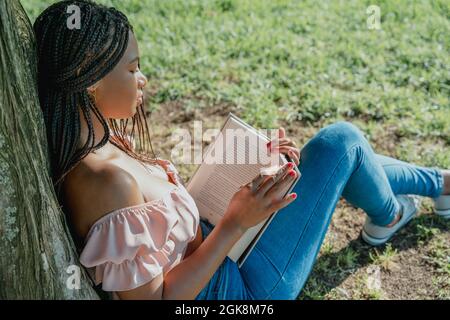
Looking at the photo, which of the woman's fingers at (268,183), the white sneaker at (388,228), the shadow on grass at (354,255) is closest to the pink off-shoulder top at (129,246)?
the woman's fingers at (268,183)

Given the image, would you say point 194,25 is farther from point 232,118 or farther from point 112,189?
point 112,189

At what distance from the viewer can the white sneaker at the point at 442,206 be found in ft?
10.7

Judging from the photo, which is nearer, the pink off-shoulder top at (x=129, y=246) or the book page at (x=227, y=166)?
the pink off-shoulder top at (x=129, y=246)

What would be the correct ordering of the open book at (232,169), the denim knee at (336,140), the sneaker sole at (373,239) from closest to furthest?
the open book at (232,169), the denim knee at (336,140), the sneaker sole at (373,239)

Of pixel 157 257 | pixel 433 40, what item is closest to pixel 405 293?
pixel 157 257

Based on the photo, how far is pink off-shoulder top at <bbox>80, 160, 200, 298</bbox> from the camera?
1.95 m

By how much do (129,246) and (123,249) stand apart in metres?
0.02

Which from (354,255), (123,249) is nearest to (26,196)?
(123,249)

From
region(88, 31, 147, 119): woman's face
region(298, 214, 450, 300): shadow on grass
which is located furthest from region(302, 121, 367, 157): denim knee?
region(88, 31, 147, 119): woman's face

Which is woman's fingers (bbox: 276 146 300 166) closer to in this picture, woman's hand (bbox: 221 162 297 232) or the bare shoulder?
woman's hand (bbox: 221 162 297 232)

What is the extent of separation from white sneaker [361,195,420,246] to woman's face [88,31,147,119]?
157 centimetres

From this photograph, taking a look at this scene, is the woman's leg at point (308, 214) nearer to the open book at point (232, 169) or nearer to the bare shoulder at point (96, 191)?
the open book at point (232, 169)

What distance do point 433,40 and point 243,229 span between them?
3.18 metres

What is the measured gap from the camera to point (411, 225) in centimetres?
332
